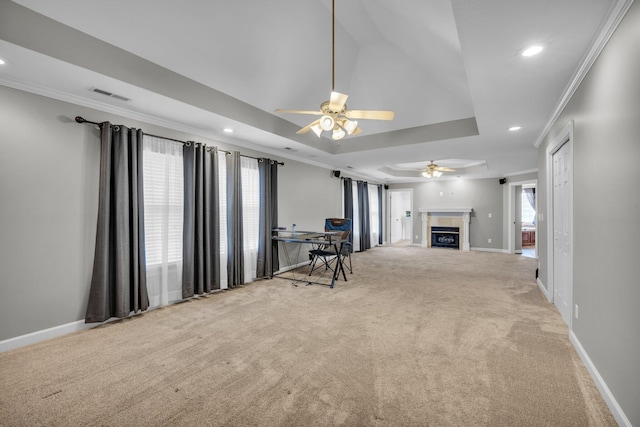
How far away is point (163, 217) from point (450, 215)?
8494 millimetres

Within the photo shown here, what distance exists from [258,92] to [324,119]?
1498mm

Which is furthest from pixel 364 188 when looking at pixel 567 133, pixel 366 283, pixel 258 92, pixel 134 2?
pixel 134 2

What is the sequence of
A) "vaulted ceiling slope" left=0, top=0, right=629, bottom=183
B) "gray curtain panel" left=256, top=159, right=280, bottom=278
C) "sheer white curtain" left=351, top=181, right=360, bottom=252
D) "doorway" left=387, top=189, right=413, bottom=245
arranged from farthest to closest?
"doorway" left=387, top=189, right=413, bottom=245 → "sheer white curtain" left=351, top=181, right=360, bottom=252 → "gray curtain panel" left=256, top=159, right=280, bottom=278 → "vaulted ceiling slope" left=0, top=0, right=629, bottom=183

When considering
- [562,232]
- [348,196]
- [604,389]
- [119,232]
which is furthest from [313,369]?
[348,196]

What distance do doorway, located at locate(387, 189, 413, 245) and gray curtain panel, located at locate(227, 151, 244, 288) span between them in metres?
7.08

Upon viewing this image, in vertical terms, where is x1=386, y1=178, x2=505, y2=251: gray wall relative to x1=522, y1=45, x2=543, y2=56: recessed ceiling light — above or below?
below

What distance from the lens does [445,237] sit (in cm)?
920

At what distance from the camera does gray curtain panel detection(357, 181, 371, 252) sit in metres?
8.19

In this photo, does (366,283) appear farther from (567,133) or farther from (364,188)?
(364,188)

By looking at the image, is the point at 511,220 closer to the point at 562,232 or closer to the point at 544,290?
the point at 544,290

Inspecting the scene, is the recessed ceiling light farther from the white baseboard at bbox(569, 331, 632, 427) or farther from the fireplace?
the fireplace

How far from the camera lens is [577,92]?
7.90 feet

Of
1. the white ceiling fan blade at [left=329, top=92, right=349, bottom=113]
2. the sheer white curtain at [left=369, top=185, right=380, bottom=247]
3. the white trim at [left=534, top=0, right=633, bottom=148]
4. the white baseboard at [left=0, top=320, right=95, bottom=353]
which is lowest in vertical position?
the white baseboard at [left=0, top=320, right=95, bottom=353]

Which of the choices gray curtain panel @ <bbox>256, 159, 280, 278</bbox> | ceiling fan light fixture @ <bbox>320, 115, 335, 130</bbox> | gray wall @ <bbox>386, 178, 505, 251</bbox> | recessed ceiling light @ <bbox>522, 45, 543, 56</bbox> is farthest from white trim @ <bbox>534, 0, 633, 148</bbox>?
gray wall @ <bbox>386, 178, 505, 251</bbox>
